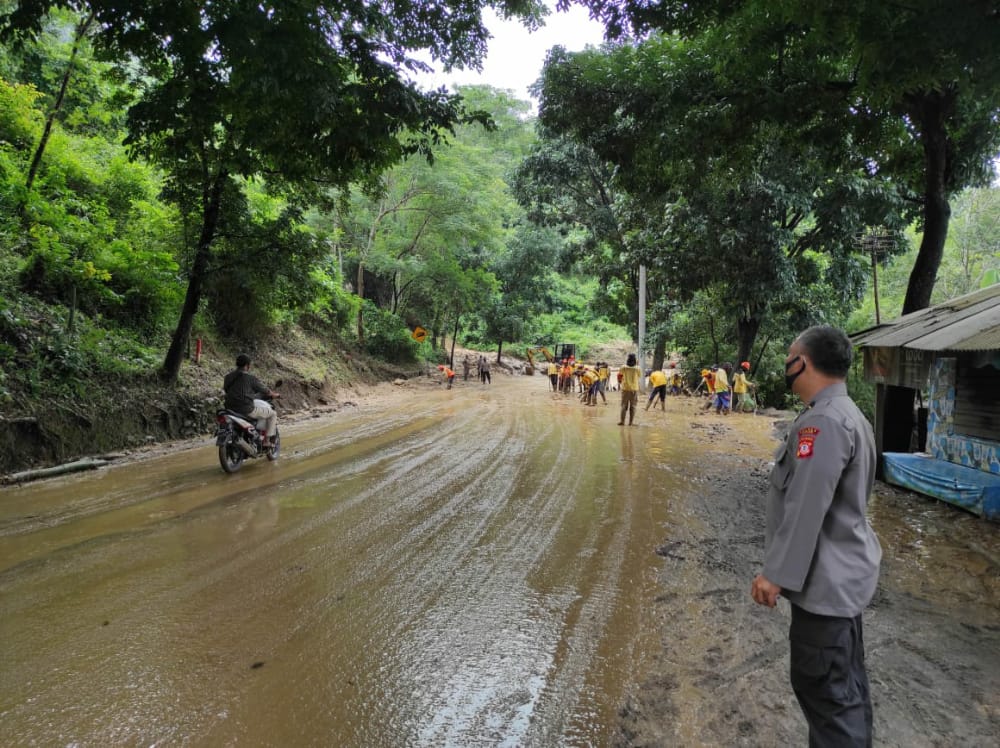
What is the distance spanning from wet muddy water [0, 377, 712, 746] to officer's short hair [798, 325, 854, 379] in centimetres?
208

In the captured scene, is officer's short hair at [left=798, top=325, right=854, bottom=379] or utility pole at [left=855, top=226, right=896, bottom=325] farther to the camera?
utility pole at [left=855, top=226, right=896, bottom=325]

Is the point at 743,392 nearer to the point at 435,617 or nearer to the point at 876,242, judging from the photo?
the point at 876,242

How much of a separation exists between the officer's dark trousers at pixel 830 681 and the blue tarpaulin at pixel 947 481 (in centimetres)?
623

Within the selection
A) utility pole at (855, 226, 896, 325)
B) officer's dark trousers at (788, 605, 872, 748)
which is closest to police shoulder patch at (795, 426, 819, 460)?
officer's dark trousers at (788, 605, 872, 748)

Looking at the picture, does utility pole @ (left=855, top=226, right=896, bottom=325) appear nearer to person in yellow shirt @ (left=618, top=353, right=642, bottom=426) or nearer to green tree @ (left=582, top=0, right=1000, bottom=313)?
green tree @ (left=582, top=0, right=1000, bottom=313)

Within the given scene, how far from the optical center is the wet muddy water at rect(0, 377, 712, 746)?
9.53 ft

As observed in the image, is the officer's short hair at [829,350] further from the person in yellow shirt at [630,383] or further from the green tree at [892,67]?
the person in yellow shirt at [630,383]

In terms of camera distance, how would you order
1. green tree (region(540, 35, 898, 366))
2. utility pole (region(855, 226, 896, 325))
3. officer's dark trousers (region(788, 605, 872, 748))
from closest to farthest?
1. officer's dark trousers (region(788, 605, 872, 748))
2. green tree (region(540, 35, 898, 366))
3. utility pole (region(855, 226, 896, 325))

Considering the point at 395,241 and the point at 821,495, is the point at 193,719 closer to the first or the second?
the point at 821,495

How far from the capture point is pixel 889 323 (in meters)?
9.45

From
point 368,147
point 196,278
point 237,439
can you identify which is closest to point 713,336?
point 196,278

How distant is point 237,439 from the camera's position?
324 inches

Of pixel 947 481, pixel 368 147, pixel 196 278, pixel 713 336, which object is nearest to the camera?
pixel 368 147

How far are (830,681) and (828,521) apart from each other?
0.64 metres
